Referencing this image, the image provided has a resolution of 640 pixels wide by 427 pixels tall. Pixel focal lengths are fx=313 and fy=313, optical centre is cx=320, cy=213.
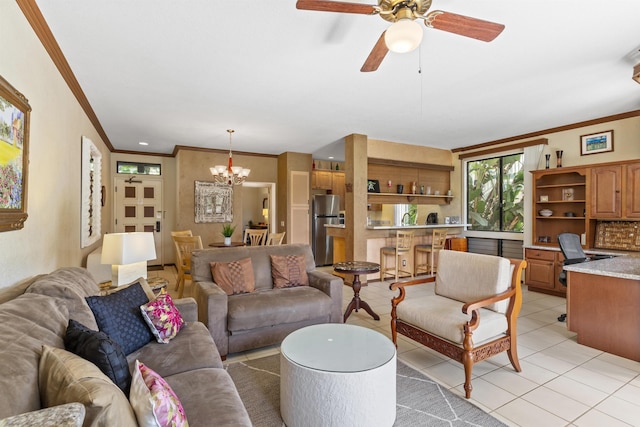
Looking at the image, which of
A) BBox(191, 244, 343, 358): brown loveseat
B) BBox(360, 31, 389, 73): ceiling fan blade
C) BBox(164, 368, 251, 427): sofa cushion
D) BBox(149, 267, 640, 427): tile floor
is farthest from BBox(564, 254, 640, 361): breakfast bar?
BBox(164, 368, 251, 427): sofa cushion

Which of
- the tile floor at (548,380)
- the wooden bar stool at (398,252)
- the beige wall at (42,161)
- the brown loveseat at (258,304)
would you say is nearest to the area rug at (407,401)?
the tile floor at (548,380)

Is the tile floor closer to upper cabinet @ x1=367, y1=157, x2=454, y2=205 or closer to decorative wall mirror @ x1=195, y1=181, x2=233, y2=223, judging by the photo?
upper cabinet @ x1=367, y1=157, x2=454, y2=205

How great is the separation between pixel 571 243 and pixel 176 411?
4766mm

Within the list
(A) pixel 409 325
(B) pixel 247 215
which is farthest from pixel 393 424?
(B) pixel 247 215

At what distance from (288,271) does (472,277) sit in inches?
72.5

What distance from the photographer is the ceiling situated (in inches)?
85.6

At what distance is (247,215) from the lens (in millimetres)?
10602

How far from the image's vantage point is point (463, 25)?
5.95 ft

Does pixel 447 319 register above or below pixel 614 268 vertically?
below

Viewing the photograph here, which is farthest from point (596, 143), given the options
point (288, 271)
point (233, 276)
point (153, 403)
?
point (153, 403)

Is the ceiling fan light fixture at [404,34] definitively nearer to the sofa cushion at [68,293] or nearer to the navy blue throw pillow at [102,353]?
the navy blue throw pillow at [102,353]

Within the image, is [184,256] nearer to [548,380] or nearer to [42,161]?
[42,161]

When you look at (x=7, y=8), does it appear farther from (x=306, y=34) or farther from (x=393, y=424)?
(x=393, y=424)

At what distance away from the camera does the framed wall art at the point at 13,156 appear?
5.45 feet
